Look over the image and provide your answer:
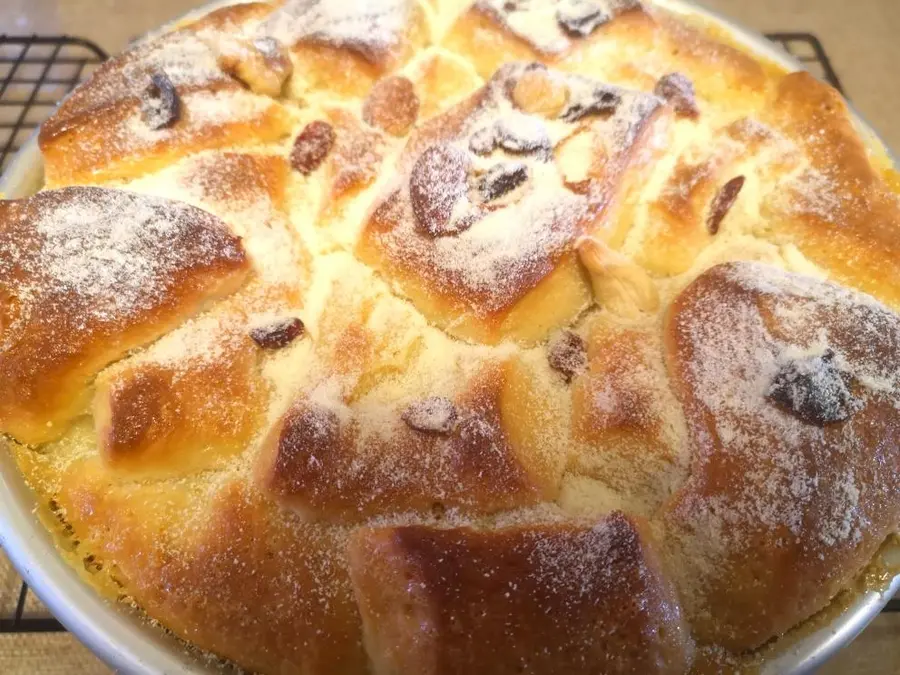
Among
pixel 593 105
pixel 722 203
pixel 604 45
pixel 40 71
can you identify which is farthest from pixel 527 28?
pixel 40 71

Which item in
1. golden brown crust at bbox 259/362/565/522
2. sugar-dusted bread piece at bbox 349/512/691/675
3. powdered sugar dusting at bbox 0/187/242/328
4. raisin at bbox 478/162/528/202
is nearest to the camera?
sugar-dusted bread piece at bbox 349/512/691/675

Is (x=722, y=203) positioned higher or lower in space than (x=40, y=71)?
higher

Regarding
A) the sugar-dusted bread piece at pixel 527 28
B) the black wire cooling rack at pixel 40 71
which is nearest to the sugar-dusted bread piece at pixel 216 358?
the sugar-dusted bread piece at pixel 527 28

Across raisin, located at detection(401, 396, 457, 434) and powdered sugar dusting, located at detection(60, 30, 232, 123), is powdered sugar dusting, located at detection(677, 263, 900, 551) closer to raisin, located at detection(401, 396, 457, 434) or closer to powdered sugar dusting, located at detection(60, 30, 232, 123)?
raisin, located at detection(401, 396, 457, 434)

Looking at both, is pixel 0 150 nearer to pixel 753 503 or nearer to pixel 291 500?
pixel 291 500

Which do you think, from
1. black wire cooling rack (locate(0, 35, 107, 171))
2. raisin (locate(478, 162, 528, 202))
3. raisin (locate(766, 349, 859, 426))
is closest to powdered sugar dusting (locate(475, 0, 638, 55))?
raisin (locate(478, 162, 528, 202))

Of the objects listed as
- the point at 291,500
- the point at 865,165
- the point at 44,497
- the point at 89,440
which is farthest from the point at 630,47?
the point at 44,497

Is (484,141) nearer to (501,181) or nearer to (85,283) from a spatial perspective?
(501,181)

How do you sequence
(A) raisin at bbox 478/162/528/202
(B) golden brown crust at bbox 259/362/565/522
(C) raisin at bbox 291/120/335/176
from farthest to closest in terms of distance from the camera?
(C) raisin at bbox 291/120/335/176 < (A) raisin at bbox 478/162/528/202 < (B) golden brown crust at bbox 259/362/565/522
